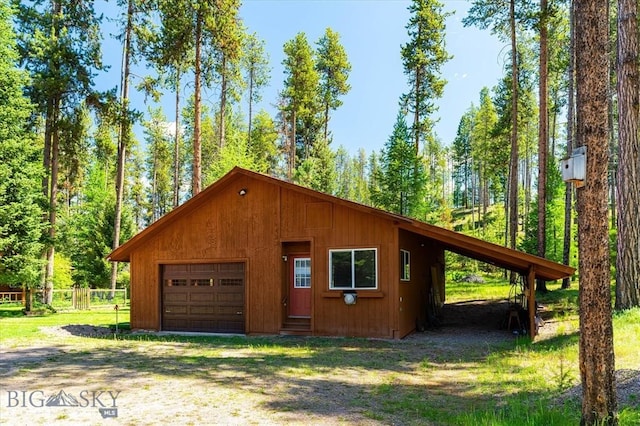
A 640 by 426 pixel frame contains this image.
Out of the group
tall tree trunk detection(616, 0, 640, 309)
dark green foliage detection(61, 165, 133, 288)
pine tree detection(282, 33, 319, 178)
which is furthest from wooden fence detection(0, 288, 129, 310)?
tall tree trunk detection(616, 0, 640, 309)

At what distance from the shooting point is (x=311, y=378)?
273 inches

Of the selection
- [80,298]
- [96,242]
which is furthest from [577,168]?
[96,242]

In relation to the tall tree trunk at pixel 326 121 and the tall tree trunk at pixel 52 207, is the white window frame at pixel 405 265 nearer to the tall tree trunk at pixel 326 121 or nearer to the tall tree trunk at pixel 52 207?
the tall tree trunk at pixel 52 207

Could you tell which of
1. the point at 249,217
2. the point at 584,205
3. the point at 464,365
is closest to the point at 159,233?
the point at 249,217

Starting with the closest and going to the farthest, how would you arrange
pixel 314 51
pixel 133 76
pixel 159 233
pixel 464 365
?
pixel 464 365
pixel 159 233
pixel 133 76
pixel 314 51

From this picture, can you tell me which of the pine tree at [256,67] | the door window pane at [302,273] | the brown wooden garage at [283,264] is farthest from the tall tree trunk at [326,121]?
the door window pane at [302,273]

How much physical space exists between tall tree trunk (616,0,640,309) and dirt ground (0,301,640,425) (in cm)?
365

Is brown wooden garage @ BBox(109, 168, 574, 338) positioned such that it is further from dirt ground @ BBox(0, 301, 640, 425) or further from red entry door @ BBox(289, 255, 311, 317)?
dirt ground @ BBox(0, 301, 640, 425)

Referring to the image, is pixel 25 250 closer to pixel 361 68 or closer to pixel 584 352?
pixel 584 352

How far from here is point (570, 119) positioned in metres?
22.6

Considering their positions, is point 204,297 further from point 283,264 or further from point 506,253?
point 506,253

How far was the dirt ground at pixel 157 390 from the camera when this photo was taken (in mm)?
4910

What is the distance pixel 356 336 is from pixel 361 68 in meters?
28.7

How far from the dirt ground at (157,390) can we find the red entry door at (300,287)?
3269 mm
